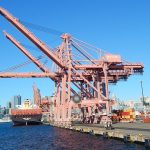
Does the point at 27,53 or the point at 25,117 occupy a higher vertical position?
the point at 27,53

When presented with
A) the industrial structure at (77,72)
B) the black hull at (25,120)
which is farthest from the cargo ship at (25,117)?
the industrial structure at (77,72)

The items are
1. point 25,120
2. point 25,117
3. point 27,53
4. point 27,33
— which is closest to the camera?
point 27,33

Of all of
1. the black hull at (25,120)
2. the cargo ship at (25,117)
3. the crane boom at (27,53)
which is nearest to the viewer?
the crane boom at (27,53)

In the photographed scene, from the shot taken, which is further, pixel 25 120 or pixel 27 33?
pixel 25 120

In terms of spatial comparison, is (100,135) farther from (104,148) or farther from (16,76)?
(16,76)

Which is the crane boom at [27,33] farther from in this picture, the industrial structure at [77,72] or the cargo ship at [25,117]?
the cargo ship at [25,117]

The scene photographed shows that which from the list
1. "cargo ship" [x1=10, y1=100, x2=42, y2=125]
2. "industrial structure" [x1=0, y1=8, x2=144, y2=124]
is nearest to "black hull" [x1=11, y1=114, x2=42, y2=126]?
"cargo ship" [x1=10, y1=100, x2=42, y2=125]

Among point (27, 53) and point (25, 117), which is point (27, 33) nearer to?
point (27, 53)

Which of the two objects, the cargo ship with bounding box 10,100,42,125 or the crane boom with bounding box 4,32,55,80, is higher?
the crane boom with bounding box 4,32,55,80

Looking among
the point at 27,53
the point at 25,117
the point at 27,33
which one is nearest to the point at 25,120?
the point at 25,117

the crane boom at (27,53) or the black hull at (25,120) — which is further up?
the crane boom at (27,53)

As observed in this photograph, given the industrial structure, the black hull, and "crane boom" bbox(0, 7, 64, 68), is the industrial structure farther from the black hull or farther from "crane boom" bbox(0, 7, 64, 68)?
the black hull

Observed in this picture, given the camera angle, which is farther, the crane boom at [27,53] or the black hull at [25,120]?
the black hull at [25,120]

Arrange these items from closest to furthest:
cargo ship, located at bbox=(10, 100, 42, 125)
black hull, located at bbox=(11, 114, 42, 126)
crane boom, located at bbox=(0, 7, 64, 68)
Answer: crane boom, located at bbox=(0, 7, 64, 68) < black hull, located at bbox=(11, 114, 42, 126) < cargo ship, located at bbox=(10, 100, 42, 125)
